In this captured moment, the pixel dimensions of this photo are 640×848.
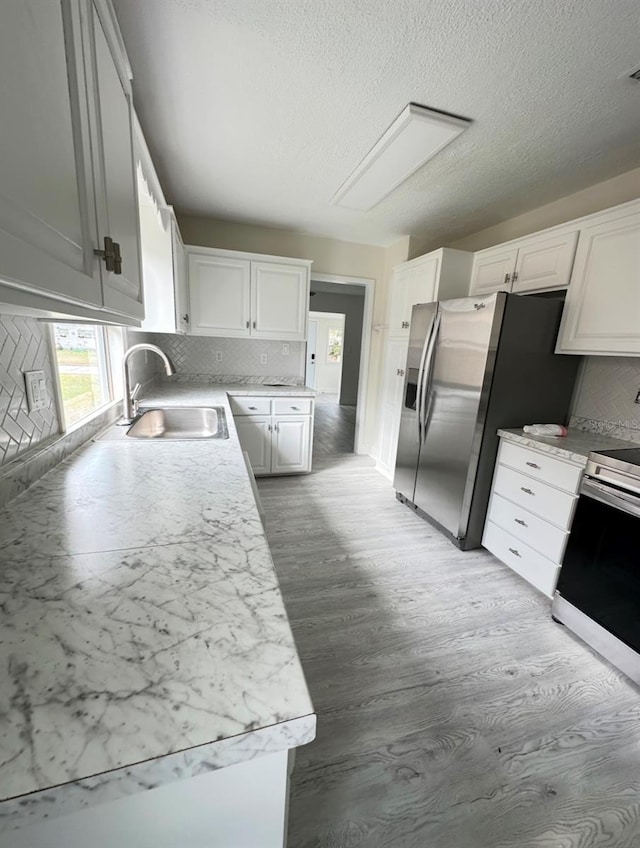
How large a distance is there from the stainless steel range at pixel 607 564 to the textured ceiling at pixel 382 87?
5.23 ft

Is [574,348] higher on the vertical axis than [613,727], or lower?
higher

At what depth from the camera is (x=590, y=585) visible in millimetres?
1620

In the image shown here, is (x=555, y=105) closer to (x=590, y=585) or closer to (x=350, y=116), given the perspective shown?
(x=350, y=116)

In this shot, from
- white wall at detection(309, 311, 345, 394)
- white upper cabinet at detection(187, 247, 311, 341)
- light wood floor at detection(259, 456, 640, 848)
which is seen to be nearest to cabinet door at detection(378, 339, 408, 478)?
white upper cabinet at detection(187, 247, 311, 341)

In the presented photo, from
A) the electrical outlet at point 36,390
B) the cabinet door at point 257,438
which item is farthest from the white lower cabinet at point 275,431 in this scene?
the electrical outlet at point 36,390

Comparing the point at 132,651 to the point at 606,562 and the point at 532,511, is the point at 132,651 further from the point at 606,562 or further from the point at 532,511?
the point at 532,511

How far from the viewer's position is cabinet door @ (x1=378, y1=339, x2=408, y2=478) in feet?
11.3

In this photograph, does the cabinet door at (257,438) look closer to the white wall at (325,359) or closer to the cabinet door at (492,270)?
the cabinet door at (492,270)

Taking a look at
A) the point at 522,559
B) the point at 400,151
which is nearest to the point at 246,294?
the point at 400,151

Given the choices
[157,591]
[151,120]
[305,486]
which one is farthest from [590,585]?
[151,120]

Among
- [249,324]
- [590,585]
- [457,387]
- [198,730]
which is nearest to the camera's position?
[198,730]

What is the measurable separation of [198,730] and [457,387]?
7.61 feet

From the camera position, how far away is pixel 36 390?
108 centimetres

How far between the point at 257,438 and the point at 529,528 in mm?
2228
